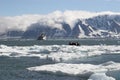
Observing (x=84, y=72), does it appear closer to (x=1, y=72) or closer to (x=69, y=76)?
(x=69, y=76)

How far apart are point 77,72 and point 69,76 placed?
33.4 inches

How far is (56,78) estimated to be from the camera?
32.2 meters

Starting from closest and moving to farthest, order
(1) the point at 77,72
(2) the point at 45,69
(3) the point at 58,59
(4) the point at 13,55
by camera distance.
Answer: (1) the point at 77,72, (2) the point at 45,69, (3) the point at 58,59, (4) the point at 13,55

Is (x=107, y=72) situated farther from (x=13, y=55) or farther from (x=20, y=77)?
(x=13, y=55)

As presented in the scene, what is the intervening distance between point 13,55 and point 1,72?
24733 millimetres

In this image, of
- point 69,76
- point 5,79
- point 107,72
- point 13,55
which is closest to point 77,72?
point 69,76

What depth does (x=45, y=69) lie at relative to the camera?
36.7m

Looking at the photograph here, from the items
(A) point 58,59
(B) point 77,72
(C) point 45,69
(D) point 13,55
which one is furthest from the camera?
(D) point 13,55

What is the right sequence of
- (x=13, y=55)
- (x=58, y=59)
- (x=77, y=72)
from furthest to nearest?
(x=13, y=55), (x=58, y=59), (x=77, y=72)

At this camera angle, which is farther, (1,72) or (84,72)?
(1,72)

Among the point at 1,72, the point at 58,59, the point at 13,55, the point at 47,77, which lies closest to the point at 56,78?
the point at 47,77

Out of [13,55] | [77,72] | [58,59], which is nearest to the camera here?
[77,72]

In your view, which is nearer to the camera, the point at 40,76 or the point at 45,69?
the point at 40,76

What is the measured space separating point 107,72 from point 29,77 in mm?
6623
